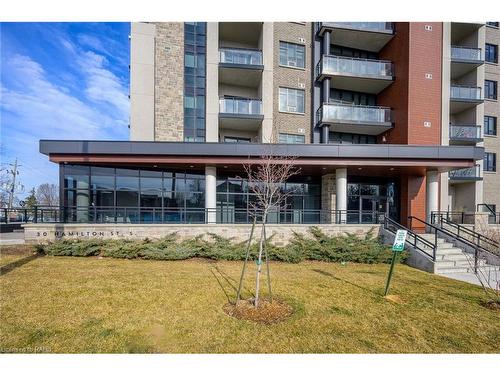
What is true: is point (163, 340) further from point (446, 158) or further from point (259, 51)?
point (259, 51)

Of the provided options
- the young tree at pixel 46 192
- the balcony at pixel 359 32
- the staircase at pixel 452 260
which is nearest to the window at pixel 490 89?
the balcony at pixel 359 32

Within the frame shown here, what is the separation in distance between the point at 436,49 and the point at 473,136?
840 centimetres

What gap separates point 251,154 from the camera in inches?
571

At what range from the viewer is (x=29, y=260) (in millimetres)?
10172

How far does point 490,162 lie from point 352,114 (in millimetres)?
16285

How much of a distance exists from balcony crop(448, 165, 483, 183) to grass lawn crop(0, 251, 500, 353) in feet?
57.7

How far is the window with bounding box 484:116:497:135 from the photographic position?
25.0 meters

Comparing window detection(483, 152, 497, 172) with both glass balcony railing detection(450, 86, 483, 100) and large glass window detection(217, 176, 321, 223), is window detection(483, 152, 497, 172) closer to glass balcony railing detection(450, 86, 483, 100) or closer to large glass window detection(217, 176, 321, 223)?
glass balcony railing detection(450, 86, 483, 100)

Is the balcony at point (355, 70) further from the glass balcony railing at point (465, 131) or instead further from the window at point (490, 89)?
the window at point (490, 89)

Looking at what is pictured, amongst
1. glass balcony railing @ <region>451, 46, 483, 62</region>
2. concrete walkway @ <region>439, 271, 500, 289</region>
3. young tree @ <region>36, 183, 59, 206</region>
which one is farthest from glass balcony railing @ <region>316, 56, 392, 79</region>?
young tree @ <region>36, 183, 59, 206</region>

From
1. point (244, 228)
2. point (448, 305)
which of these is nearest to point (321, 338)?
point (448, 305)

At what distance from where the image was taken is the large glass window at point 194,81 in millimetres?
20141

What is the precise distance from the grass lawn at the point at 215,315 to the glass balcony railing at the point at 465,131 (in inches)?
747

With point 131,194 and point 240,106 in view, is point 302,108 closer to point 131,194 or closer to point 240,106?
point 240,106
